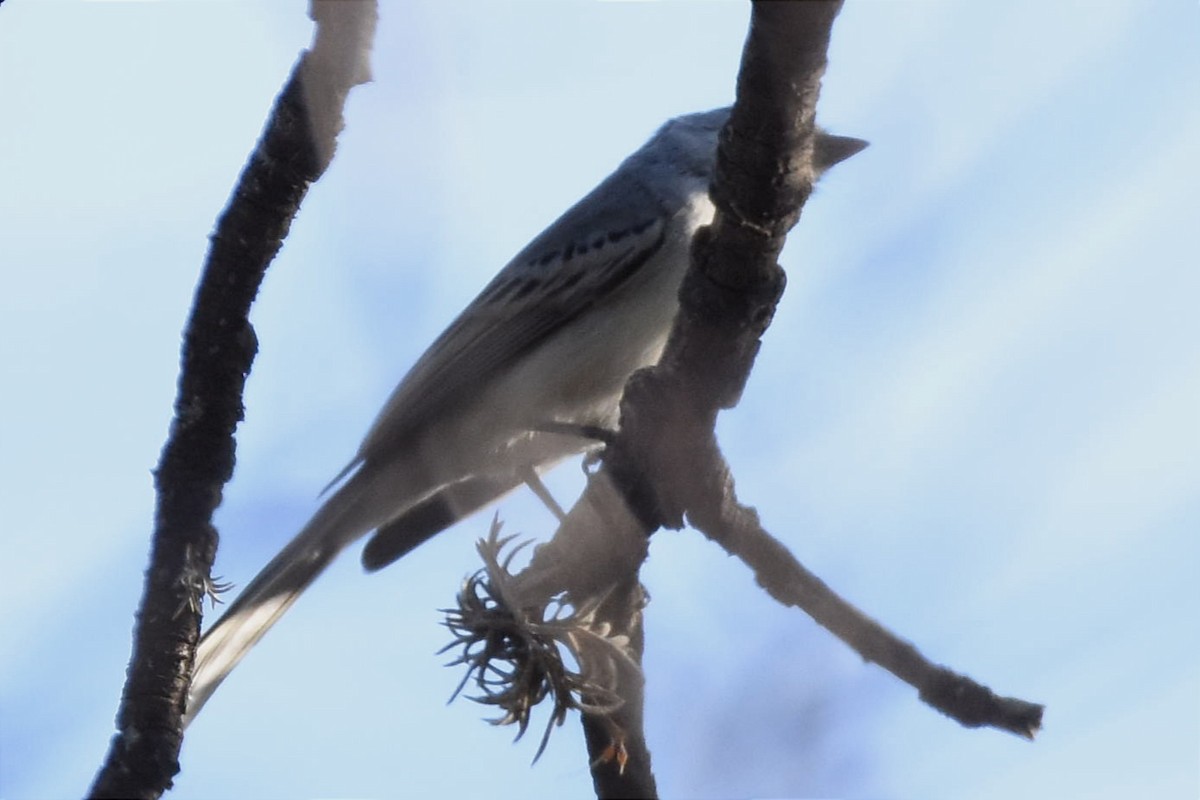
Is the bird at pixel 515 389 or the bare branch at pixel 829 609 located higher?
the bird at pixel 515 389

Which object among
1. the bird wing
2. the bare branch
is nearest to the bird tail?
the bird wing

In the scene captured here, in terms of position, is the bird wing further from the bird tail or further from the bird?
the bird tail

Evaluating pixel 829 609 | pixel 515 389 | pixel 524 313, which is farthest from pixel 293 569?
pixel 829 609

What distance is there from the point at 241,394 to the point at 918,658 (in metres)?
→ 1.52

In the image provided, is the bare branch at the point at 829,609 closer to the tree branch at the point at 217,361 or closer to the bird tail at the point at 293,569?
the tree branch at the point at 217,361

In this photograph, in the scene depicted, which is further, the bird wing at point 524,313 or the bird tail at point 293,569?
the bird wing at point 524,313

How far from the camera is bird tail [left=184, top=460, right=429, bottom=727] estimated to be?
3830 millimetres

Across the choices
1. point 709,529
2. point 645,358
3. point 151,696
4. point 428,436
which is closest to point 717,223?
point 709,529

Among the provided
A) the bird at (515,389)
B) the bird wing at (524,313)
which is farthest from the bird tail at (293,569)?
the bird wing at (524,313)

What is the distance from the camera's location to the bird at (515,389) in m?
4.35

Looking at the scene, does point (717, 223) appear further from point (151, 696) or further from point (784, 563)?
point (151, 696)

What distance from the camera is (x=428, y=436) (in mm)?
4500

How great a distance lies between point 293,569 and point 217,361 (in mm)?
1598

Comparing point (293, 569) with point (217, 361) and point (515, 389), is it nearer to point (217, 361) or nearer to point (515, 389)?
point (515, 389)
